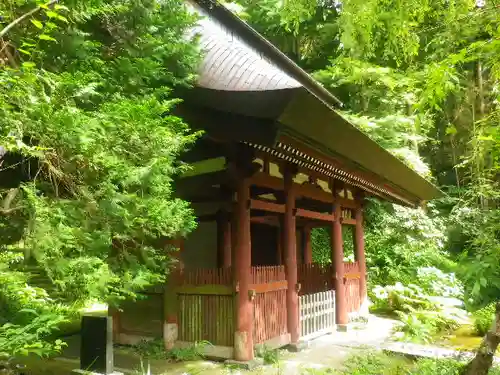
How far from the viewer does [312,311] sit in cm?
777

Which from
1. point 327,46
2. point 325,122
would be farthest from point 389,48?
point 327,46

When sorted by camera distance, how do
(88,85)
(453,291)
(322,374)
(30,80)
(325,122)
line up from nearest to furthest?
(30,80) → (88,85) → (325,122) → (322,374) → (453,291)

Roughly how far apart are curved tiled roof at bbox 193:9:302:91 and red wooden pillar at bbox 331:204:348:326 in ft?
14.0

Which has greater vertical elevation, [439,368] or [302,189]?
[302,189]

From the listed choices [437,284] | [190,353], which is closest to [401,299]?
[437,284]

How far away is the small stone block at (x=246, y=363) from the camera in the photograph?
559 cm

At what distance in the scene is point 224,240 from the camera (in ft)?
28.9

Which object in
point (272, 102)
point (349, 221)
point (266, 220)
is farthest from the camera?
point (266, 220)

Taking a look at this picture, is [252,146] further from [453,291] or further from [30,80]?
[453,291]

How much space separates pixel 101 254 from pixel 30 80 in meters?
1.35

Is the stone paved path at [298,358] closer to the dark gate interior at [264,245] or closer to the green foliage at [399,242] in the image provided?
Result: the dark gate interior at [264,245]

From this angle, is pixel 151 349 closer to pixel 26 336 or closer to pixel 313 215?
pixel 313 215

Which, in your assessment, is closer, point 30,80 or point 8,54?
point 30,80

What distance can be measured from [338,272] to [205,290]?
12.5ft
